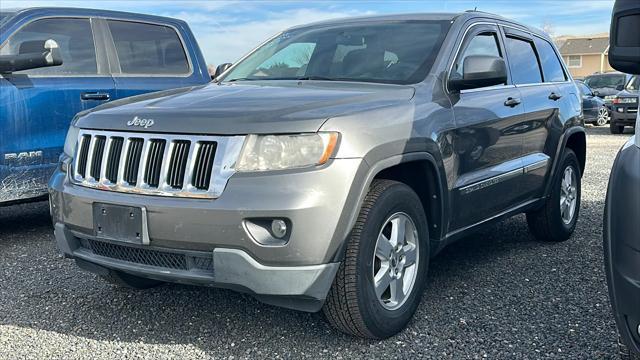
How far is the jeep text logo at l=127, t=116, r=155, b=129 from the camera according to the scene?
3123 mm

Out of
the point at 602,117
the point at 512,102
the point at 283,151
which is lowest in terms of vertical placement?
the point at 602,117

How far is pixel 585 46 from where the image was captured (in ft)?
203

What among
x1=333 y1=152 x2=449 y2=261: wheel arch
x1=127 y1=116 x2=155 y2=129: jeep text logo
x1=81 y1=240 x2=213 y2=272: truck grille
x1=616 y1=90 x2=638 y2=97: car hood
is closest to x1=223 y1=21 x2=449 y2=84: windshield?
x1=333 y1=152 x2=449 y2=261: wheel arch

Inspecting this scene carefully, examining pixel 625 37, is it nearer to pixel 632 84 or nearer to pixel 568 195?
pixel 568 195

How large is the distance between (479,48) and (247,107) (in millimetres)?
1991

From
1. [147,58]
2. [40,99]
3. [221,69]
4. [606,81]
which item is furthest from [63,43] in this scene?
[606,81]

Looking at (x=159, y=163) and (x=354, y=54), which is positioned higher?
(x=354, y=54)

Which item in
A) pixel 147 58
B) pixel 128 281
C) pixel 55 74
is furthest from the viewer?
pixel 147 58

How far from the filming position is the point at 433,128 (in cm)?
351

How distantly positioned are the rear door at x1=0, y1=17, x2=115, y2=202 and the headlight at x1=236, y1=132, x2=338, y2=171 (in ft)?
10.0

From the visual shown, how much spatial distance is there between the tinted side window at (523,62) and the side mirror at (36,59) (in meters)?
3.64

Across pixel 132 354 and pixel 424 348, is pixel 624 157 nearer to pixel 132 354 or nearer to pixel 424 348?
pixel 424 348

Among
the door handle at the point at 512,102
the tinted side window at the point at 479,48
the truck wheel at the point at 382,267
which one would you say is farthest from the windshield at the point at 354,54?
the truck wheel at the point at 382,267

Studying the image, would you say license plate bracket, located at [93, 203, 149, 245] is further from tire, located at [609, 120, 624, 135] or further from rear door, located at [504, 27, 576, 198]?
tire, located at [609, 120, 624, 135]
